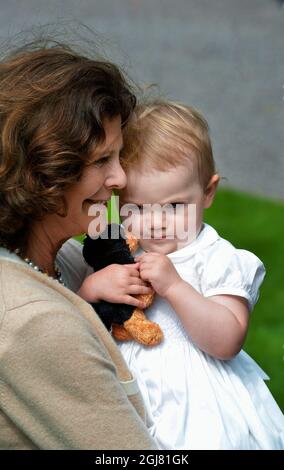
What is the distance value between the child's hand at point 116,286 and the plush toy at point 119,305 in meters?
0.03

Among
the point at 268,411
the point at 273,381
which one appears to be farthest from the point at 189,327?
the point at 273,381

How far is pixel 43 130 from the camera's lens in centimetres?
250

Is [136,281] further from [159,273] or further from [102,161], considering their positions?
[102,161]

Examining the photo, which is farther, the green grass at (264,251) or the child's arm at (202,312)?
the green grass at (264,251)

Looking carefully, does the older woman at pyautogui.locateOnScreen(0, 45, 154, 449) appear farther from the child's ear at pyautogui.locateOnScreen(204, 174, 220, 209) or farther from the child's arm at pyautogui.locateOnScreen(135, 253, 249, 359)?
the child's ear at pyautogui.locateOnScreen(204, 174, 220, 209)

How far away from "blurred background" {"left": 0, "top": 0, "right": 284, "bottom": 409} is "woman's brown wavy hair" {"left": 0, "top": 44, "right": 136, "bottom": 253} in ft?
9.13

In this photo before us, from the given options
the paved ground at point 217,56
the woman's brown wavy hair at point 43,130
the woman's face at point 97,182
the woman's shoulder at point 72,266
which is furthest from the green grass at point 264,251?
the woman's brown wavy hair at point 43,130

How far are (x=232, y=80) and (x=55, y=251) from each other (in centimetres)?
818

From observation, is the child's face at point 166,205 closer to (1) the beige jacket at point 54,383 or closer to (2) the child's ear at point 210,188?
(2) the child's ear at point 210,188

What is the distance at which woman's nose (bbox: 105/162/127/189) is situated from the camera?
2.66 meters

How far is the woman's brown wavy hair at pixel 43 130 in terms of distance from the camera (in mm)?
2498

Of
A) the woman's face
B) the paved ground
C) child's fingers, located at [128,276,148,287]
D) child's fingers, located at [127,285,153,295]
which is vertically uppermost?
the woman's face

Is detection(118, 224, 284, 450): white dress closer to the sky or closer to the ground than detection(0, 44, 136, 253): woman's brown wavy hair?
closer to the ground

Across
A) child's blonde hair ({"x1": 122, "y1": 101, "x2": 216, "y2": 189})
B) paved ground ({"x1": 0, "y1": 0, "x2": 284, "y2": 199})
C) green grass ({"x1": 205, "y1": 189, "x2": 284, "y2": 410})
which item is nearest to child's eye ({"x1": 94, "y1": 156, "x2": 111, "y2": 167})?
child's blonde hair ({"x1": 122, "y1": 101, "x2": 216, "y2": 189})
